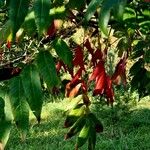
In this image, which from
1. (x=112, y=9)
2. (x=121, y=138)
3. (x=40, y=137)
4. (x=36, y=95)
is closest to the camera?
(x=112, y=9)

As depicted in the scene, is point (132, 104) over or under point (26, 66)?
under

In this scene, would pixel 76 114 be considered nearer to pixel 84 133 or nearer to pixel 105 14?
pixel 84 133

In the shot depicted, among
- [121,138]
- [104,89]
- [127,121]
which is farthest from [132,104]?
[104,89]

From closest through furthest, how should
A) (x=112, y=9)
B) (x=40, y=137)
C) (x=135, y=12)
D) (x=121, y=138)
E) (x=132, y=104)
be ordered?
A: (x=112, y=9), (x=135, y=12), (x=121, y=138), (x=40, y=137), (x=132, y=104)

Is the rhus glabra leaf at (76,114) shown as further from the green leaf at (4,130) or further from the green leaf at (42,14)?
the green leaf at (42,14)

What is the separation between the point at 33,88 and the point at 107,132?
15.1 ft

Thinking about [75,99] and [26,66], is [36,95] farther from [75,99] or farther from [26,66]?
[75,99]

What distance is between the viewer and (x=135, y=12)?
48.8 inches

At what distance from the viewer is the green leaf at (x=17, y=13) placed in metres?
0.80

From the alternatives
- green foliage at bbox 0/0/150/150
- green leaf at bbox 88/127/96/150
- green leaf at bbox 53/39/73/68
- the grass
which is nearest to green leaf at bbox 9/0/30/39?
green foliage at bbox 0/0/150/150

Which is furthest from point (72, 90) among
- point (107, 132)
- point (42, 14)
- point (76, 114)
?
point (107, 132)

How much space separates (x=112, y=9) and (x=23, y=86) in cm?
34

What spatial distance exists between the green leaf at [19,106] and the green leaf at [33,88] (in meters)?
0.02

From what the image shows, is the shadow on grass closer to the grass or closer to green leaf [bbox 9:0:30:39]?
the grass
